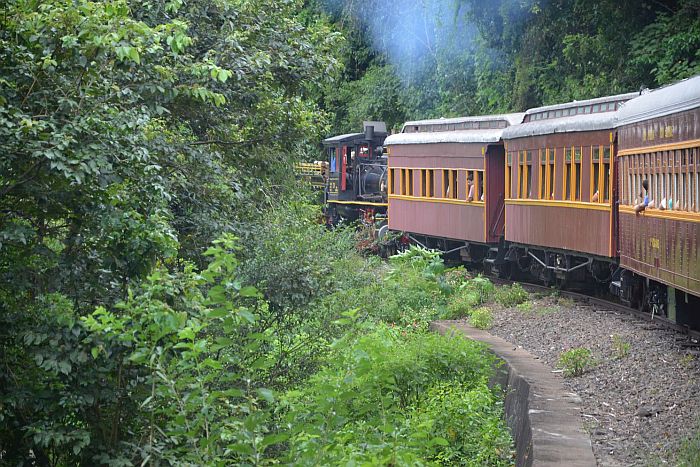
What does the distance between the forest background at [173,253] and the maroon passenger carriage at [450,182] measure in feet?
6.80

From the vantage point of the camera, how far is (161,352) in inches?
247

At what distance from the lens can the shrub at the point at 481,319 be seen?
15.0m

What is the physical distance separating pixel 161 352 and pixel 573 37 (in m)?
22.3

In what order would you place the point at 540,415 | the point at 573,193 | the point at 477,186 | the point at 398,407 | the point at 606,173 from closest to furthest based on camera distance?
the point at 540,415, the point at 398,407, the point at 606,173, the point at 573,193, the point at 477,186

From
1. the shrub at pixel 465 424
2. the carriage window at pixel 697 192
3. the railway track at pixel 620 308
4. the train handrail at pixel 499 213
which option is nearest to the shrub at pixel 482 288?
the railway track at pixel 620 308

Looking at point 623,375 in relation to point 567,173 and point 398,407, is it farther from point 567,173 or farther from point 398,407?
point 567,173

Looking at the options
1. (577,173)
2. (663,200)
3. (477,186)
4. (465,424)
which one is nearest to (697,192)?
(663,200)

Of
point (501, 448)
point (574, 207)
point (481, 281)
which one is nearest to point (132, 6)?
point (501, 448)

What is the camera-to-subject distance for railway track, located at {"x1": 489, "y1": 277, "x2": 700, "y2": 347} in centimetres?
1172

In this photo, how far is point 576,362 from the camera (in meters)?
10.5

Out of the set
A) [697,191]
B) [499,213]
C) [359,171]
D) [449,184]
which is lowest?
[499,213]

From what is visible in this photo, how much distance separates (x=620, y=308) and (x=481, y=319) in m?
2.02

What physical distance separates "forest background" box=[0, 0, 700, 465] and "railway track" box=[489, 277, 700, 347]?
204 cm

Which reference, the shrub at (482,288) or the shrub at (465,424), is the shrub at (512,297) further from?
the shrub at (465,424)
